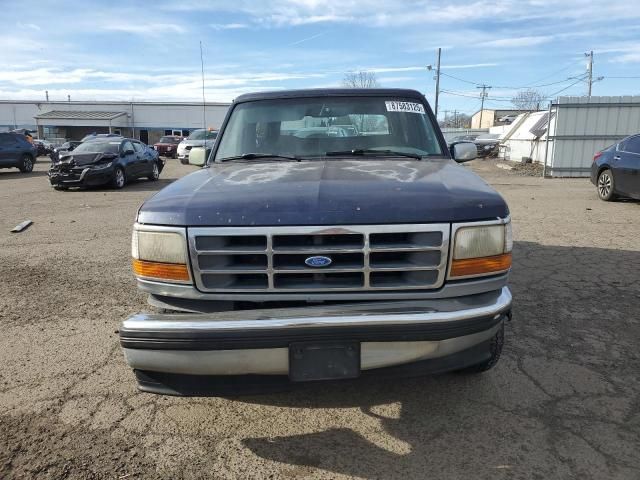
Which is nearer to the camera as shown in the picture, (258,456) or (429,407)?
(258,456)

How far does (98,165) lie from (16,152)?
29.9 ft

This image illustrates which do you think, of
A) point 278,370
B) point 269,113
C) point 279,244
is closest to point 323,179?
point 279,244

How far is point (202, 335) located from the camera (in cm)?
220

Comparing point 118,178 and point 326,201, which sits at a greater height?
point 326,201

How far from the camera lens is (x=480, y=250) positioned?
8.07 feet

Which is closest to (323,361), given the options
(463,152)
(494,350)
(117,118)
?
(494,350)

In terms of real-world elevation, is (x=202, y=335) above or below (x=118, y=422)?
above

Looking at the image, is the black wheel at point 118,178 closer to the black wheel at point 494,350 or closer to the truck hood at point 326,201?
the truck hood at point 326,201

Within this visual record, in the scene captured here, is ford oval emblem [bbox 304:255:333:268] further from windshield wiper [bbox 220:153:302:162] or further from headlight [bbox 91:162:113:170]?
headlight [bbox 91:162:113:170]

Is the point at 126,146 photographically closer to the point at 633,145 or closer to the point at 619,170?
the point at 619,170

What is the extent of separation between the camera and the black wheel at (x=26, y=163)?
67.8 feet

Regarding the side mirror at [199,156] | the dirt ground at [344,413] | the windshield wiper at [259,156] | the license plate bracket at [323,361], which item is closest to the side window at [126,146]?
the dirt ground at [344,413]

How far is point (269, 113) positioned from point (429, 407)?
2.44m

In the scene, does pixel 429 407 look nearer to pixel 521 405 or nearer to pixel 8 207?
pixel 521 405
